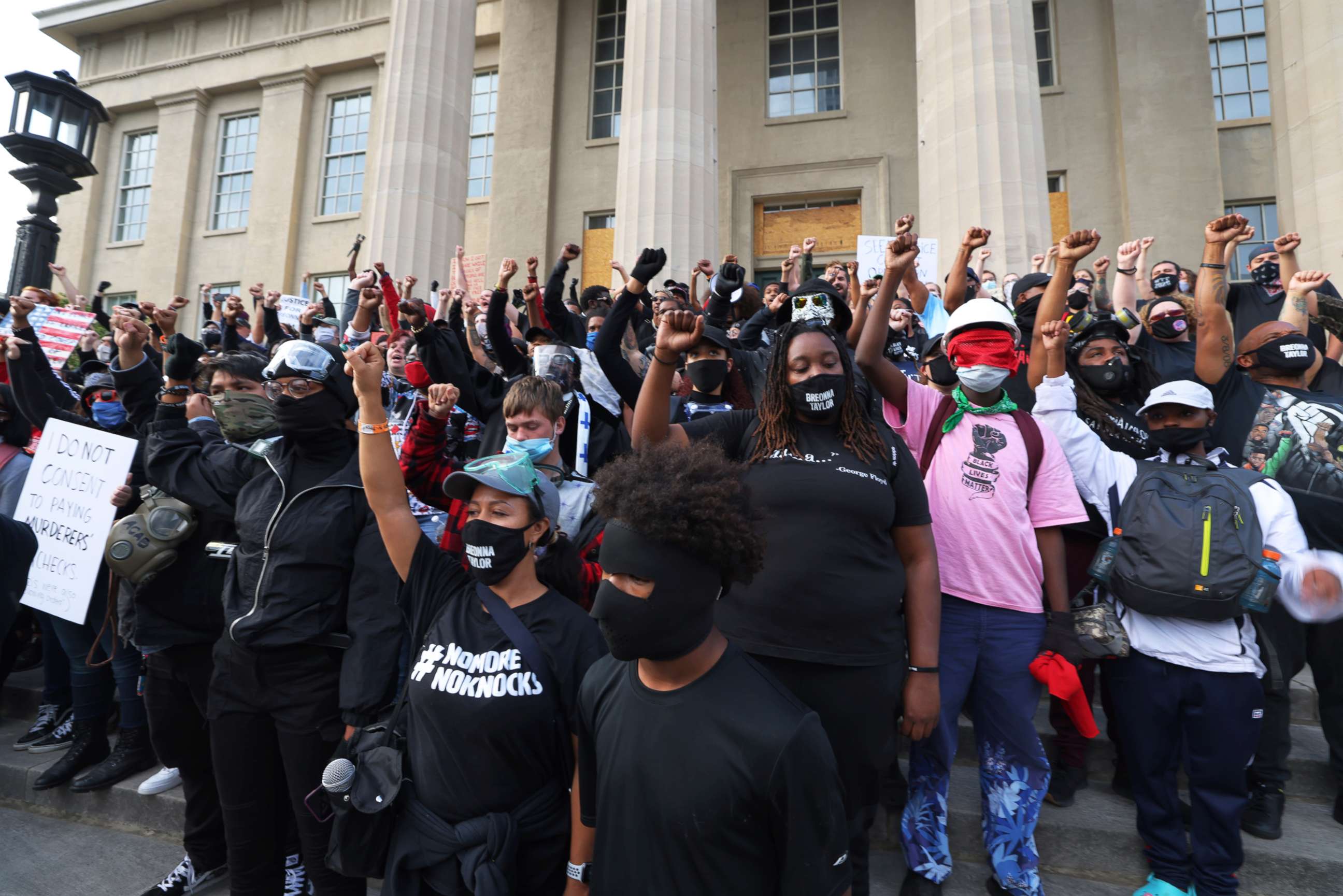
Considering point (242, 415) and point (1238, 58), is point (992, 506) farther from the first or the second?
point (1238, 58)

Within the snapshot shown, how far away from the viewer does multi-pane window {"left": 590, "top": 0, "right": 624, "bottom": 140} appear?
1714 centimetres

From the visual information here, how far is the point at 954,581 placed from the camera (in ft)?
9.86

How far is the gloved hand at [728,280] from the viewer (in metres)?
4.67

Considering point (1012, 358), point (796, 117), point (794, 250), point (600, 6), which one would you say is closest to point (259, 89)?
point (600, 6)

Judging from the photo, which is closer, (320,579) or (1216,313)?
(320,579)

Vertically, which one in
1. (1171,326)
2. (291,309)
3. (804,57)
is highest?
(804,57)

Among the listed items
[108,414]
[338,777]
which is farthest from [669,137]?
[338,777]

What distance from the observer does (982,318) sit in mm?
3172

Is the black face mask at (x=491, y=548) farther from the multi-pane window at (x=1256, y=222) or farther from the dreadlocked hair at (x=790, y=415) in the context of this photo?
the multi-pane window at (x=1256, y=222)

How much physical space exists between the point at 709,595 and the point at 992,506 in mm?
1700

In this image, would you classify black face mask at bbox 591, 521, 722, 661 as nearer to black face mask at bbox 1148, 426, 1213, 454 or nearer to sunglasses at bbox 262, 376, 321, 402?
sunglasses at bbox 262, 376, 321, 402

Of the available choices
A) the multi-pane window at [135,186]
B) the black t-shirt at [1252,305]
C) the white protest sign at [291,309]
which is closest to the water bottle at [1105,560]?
the black t-shirt at [1252,305]

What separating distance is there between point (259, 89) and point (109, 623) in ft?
72.7

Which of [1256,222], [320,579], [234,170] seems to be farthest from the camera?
[234,170]
